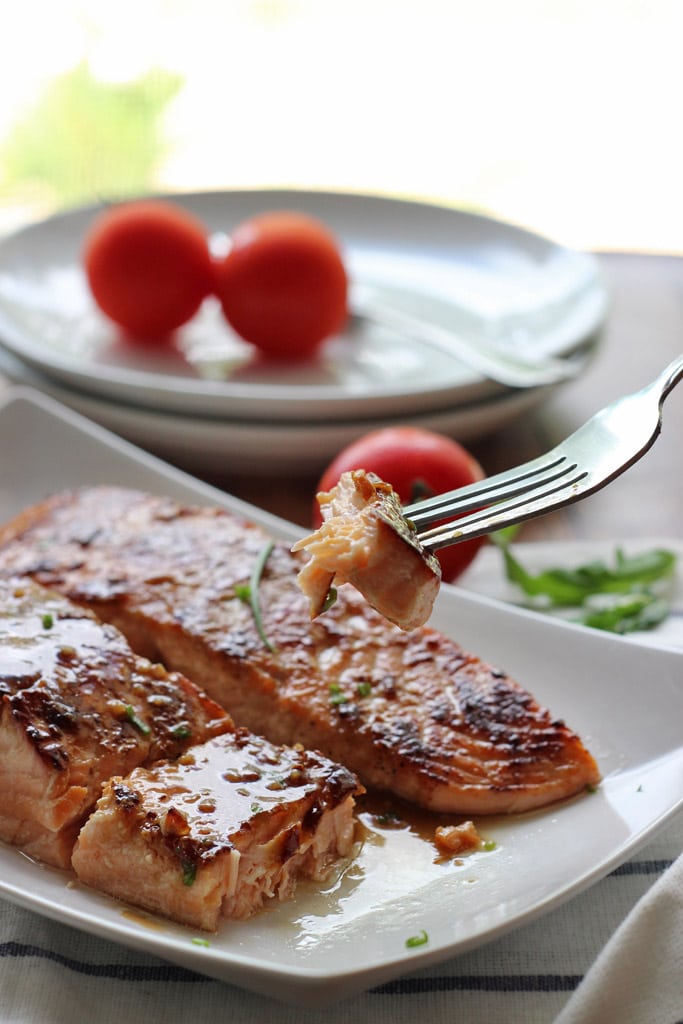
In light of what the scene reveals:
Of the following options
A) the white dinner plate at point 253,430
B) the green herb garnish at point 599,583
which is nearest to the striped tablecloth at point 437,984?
the green herb garnish at point 599,583

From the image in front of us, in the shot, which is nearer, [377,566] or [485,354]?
[377,566]

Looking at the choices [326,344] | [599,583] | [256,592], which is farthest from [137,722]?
[326,344]

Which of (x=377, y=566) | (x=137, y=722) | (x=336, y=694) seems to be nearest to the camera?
(x=377, y=566)

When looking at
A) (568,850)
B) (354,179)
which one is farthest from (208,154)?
(568,850)

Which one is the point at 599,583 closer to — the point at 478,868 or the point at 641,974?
the point at 478,868

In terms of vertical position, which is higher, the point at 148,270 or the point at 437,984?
the point at 148,270

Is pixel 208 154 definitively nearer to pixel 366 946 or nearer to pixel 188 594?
pixel 188 594
